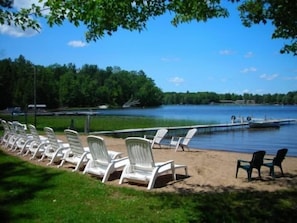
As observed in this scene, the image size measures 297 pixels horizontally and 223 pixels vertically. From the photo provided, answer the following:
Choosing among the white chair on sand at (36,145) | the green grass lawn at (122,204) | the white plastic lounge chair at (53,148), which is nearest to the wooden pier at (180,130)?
the white chair on sand at (36,145)

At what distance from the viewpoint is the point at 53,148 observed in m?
11.0

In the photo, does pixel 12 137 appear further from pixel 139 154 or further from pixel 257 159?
pixel 257 159

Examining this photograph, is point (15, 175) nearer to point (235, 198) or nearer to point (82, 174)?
point (82, 174)

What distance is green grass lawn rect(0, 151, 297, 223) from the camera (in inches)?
212

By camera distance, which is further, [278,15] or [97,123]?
[97,123]

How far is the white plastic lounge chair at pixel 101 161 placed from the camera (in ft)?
26.6

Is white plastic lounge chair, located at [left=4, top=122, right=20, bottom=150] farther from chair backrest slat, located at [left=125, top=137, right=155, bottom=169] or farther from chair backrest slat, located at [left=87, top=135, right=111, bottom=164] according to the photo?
chair backrest slat, located at [left=125, top=137, right=155, bottom=169]

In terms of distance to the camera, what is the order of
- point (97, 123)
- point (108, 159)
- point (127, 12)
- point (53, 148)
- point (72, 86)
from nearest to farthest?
point (127, 12), point (108, 159), point (53, 148), point (97, 123), point (72, 86)

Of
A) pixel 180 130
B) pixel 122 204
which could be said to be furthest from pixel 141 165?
pixel 180 130

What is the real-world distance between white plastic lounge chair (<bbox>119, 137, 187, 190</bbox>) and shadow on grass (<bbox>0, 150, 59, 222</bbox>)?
1.62 metres

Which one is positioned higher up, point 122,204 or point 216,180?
point 122,204

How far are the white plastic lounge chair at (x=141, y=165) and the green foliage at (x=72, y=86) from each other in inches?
2498

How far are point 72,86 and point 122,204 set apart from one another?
426ft

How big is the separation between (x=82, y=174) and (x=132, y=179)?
1508 mm
